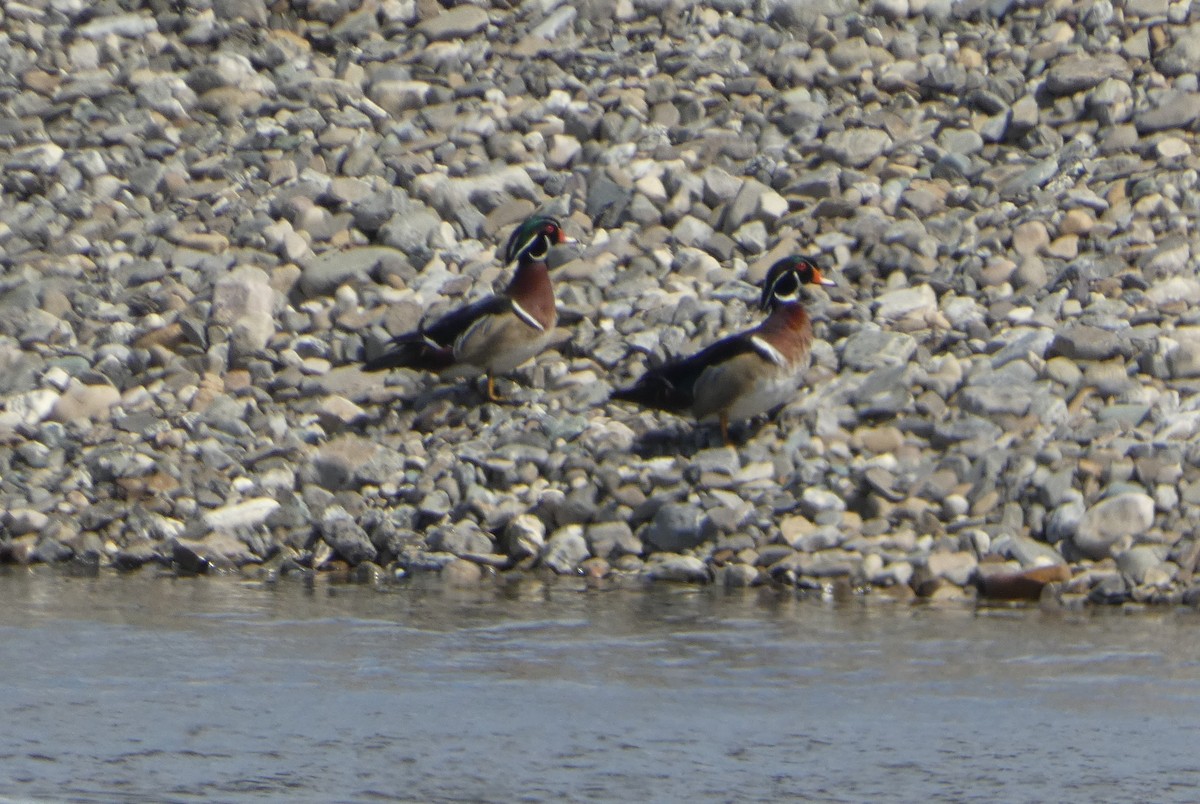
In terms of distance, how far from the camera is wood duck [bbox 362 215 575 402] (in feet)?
30.2

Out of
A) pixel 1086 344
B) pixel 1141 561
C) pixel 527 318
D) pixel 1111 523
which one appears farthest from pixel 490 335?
pixel 1141 561

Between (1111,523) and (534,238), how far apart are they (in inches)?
129

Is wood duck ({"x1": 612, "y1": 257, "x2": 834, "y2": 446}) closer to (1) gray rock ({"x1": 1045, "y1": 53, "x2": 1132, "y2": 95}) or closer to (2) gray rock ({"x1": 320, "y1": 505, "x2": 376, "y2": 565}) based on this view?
(2) gray rock ({"x1": 320, "y1": 505, "x2": 376, "y2": 565})

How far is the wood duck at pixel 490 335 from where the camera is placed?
921cm

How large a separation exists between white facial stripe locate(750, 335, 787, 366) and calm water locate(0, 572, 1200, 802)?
1.42m

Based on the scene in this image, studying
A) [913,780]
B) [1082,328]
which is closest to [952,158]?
[1082,328]

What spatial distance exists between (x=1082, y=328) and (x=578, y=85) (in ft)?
12.6

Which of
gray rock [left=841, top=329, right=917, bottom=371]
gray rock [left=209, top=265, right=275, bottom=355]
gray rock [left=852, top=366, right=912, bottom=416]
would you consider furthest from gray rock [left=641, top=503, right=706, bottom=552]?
gray rock [left=209, top=265, right=275, bottom=355]

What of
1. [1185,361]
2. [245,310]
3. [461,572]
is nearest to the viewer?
[461,572]

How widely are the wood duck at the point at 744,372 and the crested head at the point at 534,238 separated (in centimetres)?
104

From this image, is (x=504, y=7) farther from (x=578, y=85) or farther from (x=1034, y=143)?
(x=1034, y=143)

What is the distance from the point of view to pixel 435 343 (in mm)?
9273

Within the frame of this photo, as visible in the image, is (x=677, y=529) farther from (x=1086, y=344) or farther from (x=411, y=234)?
(x=411, y=234)

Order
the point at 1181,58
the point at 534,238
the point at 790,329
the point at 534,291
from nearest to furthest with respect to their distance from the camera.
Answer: the point at 790,329 < the point at 534,291 < the point at 534,238 < the point at 1181,58
